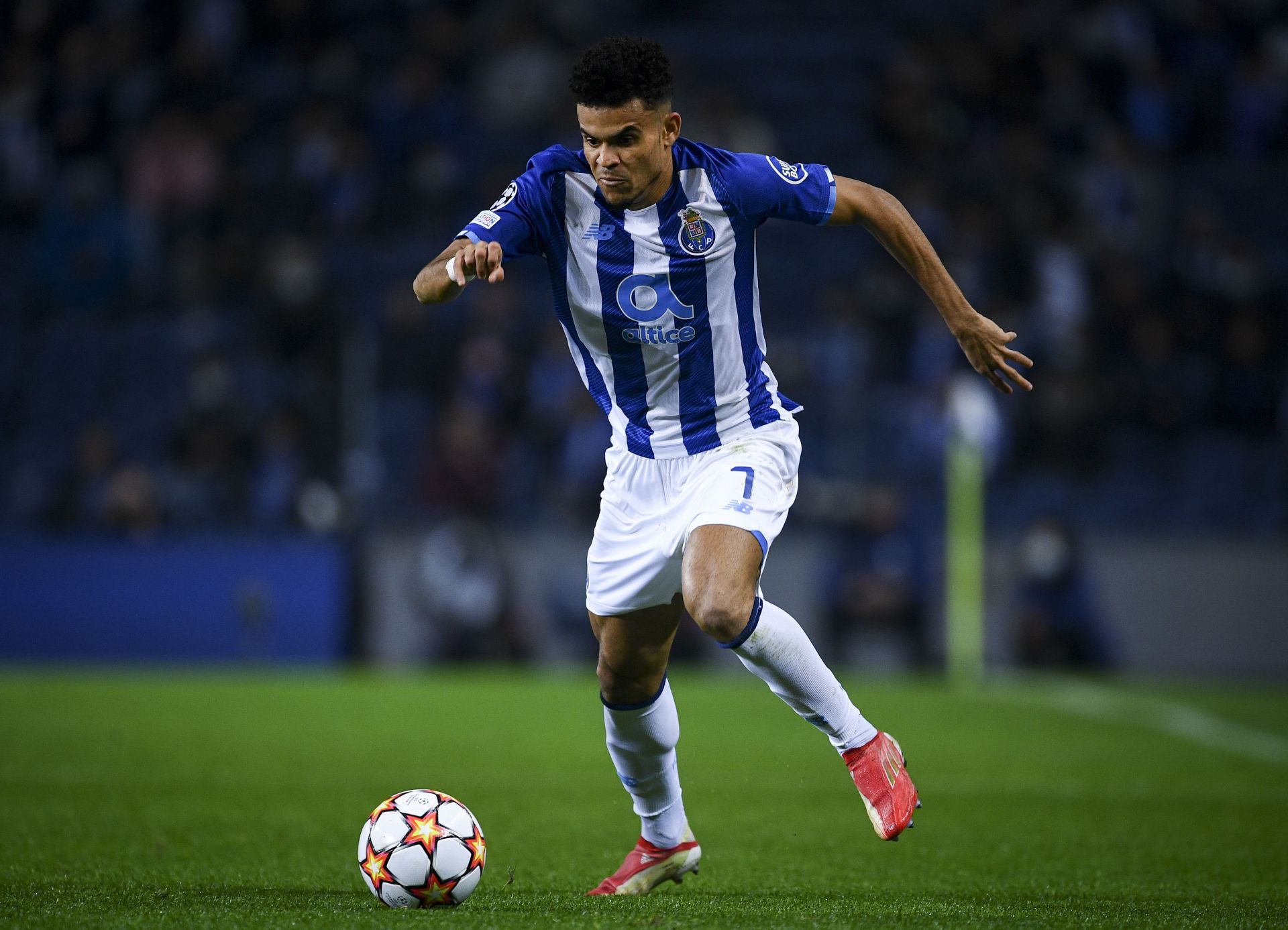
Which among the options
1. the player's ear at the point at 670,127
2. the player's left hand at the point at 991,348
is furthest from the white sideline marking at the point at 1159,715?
the player's ear at the point at 670,127

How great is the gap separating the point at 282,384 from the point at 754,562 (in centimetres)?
1092

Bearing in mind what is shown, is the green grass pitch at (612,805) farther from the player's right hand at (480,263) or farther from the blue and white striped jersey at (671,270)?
the player's right hand at (480,263)

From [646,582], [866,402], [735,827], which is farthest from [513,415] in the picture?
[646,582]

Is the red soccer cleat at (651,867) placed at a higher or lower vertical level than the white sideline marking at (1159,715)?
higher

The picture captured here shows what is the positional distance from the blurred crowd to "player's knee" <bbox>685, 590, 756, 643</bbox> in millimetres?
9565

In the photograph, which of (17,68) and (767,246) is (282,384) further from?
(17,68)

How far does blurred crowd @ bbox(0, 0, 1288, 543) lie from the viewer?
14242 mm

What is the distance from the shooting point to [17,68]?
17891 millimetres

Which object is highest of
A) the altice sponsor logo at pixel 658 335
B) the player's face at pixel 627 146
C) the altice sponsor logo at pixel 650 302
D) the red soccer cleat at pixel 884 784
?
the player's face at pixel 627 146

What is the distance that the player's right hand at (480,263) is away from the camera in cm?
417

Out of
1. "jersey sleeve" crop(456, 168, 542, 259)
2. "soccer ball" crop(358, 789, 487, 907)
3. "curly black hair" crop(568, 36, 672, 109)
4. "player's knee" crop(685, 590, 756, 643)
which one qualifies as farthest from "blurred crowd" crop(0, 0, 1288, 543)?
"soccer ball" crop(358, 789, 487, 907)

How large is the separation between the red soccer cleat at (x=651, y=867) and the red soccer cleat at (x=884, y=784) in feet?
2.49

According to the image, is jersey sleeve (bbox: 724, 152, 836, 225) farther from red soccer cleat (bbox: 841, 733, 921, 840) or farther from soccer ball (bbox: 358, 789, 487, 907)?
soccer ball (bbox: 358, 789, 487, 907)

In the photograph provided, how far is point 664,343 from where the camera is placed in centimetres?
479
